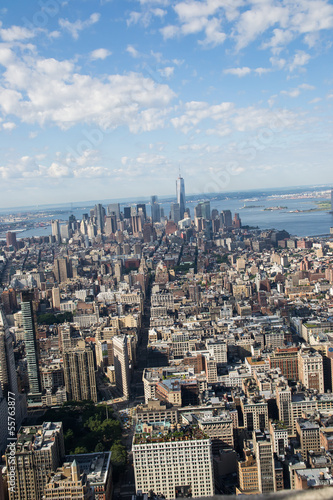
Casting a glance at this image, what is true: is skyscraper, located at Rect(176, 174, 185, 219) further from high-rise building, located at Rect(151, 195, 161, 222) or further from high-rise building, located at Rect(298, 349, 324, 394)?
high-rise building, located at Rect(298, 349, 324, 394)

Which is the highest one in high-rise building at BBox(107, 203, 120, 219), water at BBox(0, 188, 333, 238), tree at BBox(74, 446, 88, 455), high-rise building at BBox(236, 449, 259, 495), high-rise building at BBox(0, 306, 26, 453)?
high-rise building at BBox(107, 203, 120, 219)

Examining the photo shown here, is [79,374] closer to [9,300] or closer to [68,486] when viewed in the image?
[68,486]

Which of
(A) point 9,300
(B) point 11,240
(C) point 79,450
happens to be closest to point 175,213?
(B) point 11,240

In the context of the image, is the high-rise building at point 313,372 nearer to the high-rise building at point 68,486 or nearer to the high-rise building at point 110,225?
the high-rise building at point 68,486

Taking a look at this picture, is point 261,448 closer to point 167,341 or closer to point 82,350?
point 82,350

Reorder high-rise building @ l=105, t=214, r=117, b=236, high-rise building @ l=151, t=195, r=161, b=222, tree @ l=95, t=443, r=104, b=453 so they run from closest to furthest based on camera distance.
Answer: tree @ l=95, t=443, r=104, b=453
high-rise building @ l=105, t=214, r=117, b=236
high-rise building @ l=151, t=195, r=161, b=222

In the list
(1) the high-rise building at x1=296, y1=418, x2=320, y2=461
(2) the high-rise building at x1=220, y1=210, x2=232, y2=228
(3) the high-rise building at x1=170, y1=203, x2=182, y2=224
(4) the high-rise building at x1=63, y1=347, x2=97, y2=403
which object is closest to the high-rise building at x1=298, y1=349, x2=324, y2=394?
(1) the high-rise building at x1=296, y1=418, x2=320, y2=461

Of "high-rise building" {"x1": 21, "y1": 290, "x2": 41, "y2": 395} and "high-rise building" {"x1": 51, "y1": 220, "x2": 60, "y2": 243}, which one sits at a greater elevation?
"high-rise building" {"x1": 51, "y1": 220, "x2": 60, "y2": 243}

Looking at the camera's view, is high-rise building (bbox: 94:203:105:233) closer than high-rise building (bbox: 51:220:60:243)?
No

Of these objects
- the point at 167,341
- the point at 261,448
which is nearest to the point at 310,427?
the point at 261,448
